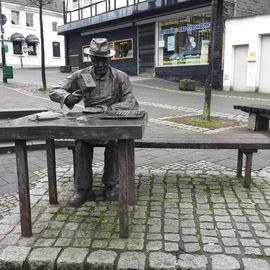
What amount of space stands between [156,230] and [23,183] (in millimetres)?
1211

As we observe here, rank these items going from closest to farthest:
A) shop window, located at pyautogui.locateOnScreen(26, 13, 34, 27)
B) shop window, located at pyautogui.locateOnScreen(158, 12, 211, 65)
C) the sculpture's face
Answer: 1. the sculpture's face
2. shop window, located at pyautogui.locateOnScreen(158, 12, 211, 65)
3. shop window, located at pyautogui.locateOnScreen(26, 13, 34, 27)

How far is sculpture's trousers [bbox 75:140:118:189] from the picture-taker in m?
3.83

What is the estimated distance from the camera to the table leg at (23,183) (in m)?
3.19

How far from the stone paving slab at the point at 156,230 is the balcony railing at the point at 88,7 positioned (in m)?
18.0

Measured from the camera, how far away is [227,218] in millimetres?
3584

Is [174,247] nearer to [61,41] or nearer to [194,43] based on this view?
[194,43]

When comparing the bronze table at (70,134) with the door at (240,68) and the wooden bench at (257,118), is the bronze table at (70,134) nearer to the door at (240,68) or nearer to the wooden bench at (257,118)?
the wooden bench at (257,118)

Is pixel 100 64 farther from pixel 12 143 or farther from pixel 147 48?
pixel 147 48

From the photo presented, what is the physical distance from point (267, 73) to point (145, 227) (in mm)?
14168

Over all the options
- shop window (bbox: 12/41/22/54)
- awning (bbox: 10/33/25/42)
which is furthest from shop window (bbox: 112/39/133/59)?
shop window (bbox: 12/41/22/54)

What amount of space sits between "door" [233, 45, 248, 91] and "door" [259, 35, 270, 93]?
763 millimetres

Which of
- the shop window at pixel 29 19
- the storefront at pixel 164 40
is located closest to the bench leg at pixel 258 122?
the storefront at pixel 164 40

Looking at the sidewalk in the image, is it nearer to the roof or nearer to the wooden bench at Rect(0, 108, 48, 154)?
the wooden bench at Rect(0, 108, 48, 154)

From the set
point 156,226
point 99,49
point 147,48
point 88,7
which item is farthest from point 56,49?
point 156,226
